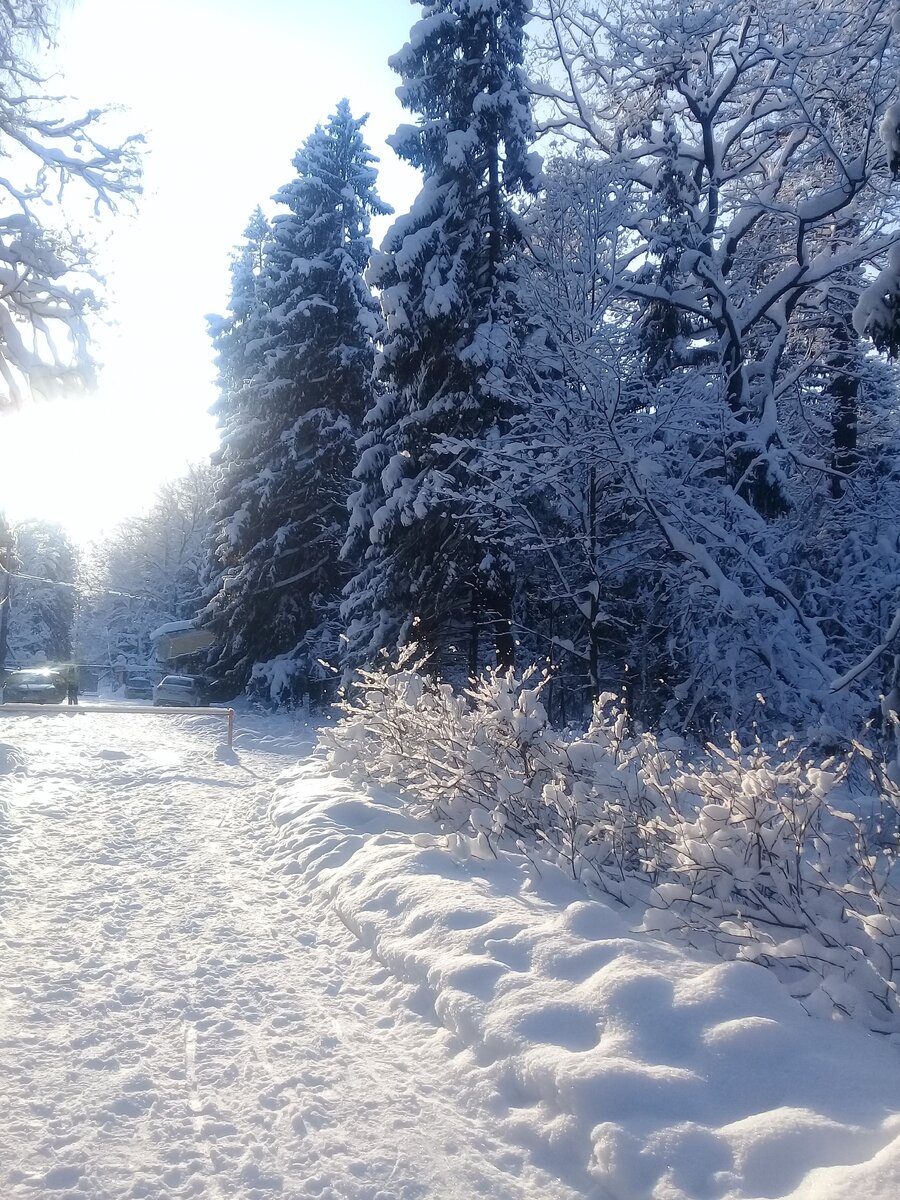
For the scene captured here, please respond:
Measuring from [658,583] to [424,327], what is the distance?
674cm

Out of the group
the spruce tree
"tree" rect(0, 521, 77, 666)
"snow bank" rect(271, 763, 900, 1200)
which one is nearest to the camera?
"snow bank" rect(271, 763, 900, 1200)

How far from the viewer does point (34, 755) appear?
13.8 metres

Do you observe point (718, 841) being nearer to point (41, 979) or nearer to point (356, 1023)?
point (356, 1023)

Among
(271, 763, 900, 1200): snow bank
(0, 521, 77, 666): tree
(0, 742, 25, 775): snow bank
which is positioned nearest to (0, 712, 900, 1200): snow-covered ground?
(271, 763, 900, 1200): snow bank

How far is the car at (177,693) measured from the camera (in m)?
30.6

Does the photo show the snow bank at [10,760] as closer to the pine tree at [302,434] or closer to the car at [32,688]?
the pine tree at [302,434]

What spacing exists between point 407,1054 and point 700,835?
1942 mm

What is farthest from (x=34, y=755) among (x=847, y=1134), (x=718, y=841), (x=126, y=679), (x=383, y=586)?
(x=126, y=679)

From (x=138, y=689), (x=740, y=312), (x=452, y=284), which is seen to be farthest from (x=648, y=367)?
(x=138, y=689)

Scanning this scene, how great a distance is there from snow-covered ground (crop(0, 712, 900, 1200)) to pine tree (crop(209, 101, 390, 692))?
18.2 m

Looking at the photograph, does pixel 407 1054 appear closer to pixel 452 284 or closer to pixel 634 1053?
pixel 634 1053

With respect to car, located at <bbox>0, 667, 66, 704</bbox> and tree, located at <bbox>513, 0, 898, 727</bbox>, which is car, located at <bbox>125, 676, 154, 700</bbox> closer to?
car, located at <bbox>0, 667, 66, 704</bbox>

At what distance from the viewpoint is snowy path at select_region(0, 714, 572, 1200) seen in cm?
302

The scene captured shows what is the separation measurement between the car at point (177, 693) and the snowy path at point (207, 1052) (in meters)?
23.5
